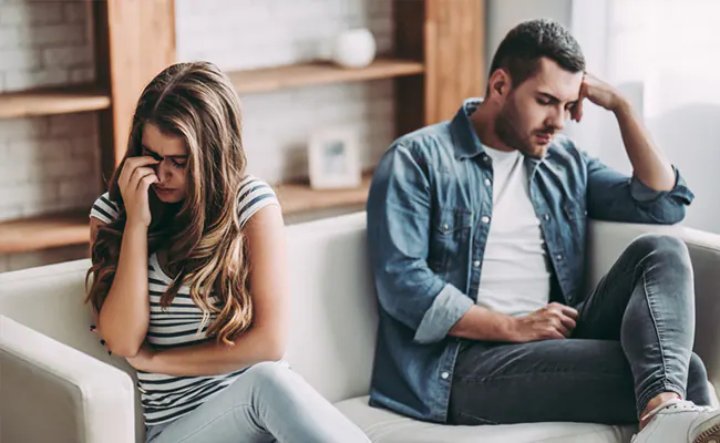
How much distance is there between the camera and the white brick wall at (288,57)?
4055 mm

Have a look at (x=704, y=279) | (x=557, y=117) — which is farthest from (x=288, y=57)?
(x=704, y=279)

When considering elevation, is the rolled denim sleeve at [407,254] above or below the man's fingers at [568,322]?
above

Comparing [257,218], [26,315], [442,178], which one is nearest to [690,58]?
[442,178]

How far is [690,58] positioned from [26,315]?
2.10 meters

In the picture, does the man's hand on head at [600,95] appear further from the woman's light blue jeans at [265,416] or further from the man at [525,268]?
the woman's light blue jeans at [265,416]

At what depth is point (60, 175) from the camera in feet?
12.7

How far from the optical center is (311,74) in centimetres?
402

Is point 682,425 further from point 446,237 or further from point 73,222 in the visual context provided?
point 73,222

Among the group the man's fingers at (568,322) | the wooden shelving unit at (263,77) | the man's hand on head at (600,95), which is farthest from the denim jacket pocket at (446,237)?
the wooden shelving unit at (263,77)

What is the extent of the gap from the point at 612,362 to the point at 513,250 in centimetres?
Result: 40

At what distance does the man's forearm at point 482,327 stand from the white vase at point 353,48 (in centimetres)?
163

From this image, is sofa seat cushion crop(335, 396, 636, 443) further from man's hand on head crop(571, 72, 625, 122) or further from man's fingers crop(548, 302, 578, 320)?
man's hand on head crop(571, 72, 625, 122)

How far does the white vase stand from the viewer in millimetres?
4098

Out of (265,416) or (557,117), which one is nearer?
(265,416)
